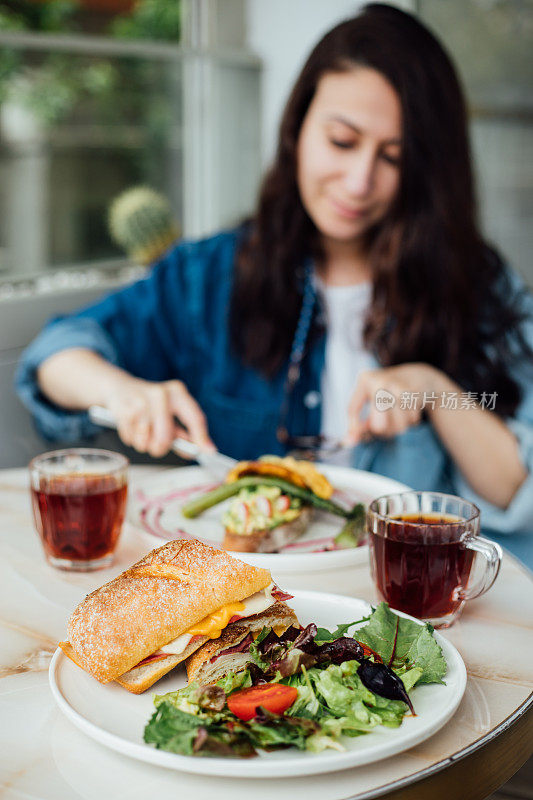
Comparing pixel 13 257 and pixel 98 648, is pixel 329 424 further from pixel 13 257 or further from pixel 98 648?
pixel 98 648

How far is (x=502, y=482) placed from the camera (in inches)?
70.1

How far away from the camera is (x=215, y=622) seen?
0.79 meters

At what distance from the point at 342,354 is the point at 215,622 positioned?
4.55 feet

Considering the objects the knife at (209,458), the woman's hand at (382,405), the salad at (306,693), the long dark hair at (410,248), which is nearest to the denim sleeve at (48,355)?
the long dark hair at (410,248)

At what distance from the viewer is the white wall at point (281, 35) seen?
2.97m

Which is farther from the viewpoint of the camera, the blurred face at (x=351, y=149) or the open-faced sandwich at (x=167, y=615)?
the blurred face at (x=351, y=149)

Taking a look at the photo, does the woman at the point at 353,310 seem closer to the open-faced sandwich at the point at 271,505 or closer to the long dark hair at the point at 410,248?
the long dark hair at the point at 410,248

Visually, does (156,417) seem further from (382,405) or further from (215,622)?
(215,622)

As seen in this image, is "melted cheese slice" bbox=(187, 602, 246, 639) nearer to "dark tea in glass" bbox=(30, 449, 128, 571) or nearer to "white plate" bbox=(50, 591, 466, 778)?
"white plate" bbox=(50, 591, 466, 778)

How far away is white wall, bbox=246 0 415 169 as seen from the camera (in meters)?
2.97

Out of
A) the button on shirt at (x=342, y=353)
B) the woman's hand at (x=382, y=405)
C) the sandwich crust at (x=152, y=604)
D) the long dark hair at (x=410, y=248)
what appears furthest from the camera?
the button on shirt at (x=342, y=353)

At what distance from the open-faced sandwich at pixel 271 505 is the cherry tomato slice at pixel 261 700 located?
0.42 meters

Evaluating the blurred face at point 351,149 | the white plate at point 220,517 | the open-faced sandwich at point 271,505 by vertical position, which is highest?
the blurred face at point 351,149

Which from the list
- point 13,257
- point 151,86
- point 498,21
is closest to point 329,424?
point 13,257
